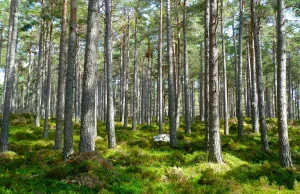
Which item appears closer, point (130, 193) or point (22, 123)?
point (130, 193)

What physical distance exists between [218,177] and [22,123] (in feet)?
61.3

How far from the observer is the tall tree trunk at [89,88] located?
333 inches

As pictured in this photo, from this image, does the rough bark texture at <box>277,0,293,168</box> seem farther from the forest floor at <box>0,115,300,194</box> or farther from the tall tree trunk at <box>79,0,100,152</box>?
the tall tree trunk at <box>79,0,100,152</box>

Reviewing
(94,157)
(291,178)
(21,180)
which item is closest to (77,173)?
(94,157)

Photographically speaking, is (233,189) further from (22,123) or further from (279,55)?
(22,123)

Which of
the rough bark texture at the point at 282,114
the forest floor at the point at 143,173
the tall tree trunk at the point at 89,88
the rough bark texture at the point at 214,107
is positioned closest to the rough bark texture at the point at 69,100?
the forest floor at the point at 143,173

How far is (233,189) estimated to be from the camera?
679cm

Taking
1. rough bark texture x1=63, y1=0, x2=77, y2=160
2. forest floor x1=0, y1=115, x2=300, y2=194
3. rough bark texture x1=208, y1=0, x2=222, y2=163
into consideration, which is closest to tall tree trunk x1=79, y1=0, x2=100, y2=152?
forest floor x1=0, y1=115, x2=300, y2=194

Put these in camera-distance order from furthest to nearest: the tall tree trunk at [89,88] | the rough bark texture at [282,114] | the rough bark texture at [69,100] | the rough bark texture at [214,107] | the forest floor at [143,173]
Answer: the rough bark texture at [69,100] < the rough bark texture at [282,114] < the rough bark texture at [214,107] < the tall tree trunk at [89,88] < the forest floor at [143,173]

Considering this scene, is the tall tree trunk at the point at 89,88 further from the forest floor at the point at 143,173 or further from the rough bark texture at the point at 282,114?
the rough bark texture at the point at 282,114

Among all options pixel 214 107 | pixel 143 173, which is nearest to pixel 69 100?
pixel 143 173

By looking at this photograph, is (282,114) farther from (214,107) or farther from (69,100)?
(69,100)

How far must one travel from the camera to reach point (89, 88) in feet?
28.1

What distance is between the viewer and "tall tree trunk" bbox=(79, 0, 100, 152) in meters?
8.47
